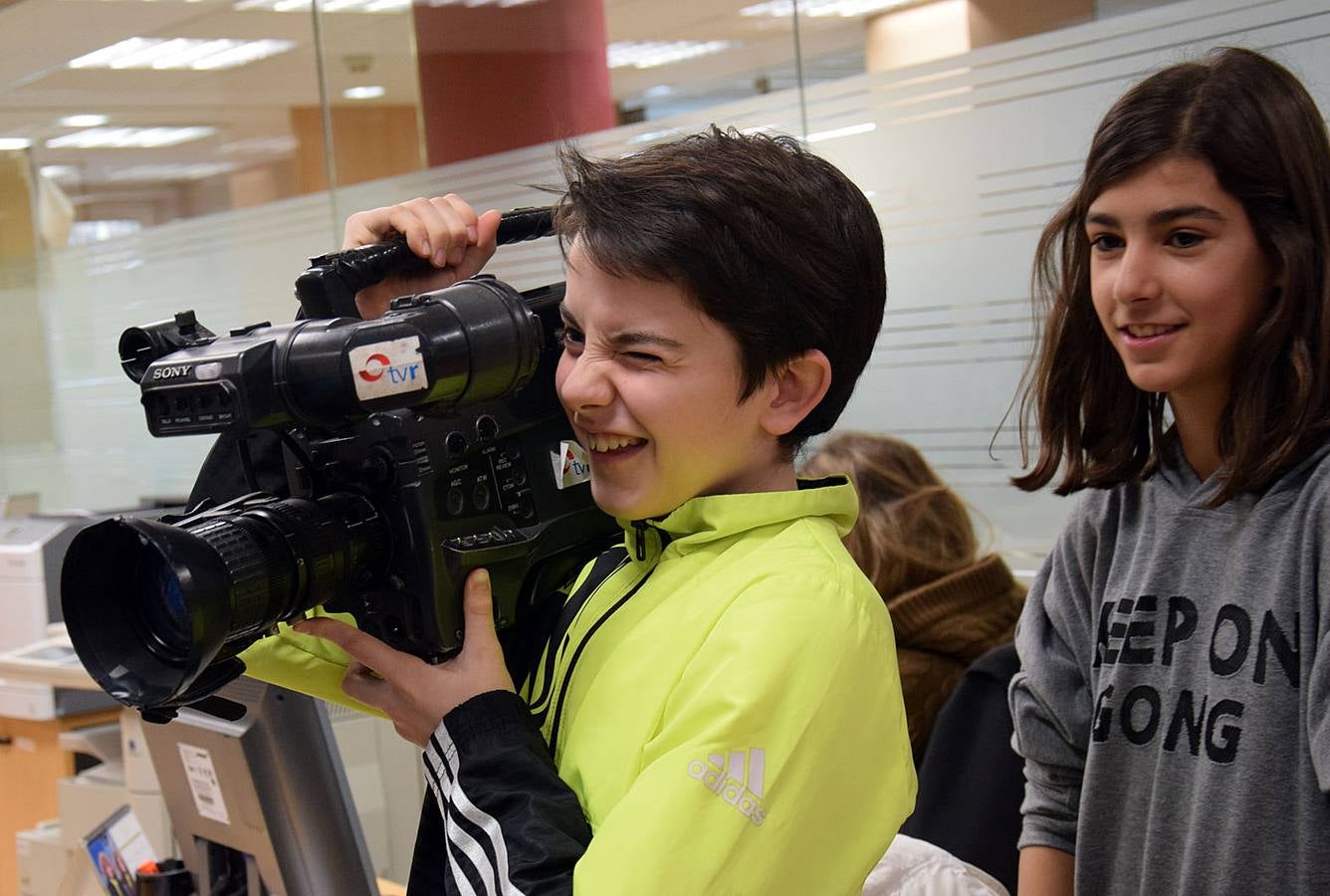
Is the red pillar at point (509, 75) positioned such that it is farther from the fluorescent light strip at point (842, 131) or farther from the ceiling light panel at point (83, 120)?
the ceiling light panel at point (83, 120)

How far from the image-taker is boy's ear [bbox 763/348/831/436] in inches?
38.0

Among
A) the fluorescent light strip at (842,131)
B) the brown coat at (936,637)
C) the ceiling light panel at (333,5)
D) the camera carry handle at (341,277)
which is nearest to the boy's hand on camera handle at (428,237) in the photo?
the camera carry handle at (341,277)

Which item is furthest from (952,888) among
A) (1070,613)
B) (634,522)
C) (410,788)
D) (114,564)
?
(410,788)

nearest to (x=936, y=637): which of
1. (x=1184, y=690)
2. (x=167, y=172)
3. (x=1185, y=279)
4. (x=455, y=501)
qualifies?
(x=1184, y=690)

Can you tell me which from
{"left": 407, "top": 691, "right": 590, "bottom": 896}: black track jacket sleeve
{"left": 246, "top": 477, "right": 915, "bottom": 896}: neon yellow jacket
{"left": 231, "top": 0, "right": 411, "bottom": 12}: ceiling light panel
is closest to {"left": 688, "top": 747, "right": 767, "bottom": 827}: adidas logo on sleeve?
{"left": 246, "top": 477, "right": 915, "bottom": 896}: neon yellow jacket

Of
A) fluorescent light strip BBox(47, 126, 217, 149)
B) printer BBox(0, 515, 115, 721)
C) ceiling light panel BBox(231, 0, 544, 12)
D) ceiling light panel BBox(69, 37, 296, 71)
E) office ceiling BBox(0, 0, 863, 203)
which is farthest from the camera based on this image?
fluorescent light strip BBox(47, 126, 217, 149)

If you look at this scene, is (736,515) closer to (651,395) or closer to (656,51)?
(651,395)

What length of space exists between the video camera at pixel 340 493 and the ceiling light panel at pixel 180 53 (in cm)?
333

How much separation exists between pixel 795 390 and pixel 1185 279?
43 cm

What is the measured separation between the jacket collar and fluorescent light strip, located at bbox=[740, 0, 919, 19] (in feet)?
6.21

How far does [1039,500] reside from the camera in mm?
2564

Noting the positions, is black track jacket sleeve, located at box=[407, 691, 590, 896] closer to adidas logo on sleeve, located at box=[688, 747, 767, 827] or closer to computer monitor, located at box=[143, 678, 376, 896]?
adidas logo on sleeve, located at box=[688, 747, 767, 827]

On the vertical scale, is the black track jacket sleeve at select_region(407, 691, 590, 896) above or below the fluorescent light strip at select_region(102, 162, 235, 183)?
below

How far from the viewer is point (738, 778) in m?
0.81
